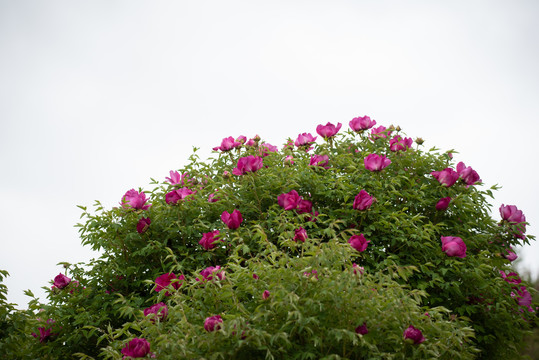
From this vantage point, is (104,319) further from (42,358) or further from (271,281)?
(271,281)

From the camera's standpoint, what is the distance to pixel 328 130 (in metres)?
6.15

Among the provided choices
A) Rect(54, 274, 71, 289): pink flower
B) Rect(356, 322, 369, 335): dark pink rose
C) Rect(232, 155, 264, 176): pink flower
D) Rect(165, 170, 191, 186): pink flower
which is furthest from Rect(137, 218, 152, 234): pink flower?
Rect(356, 322, 369, 335): dark pink rose

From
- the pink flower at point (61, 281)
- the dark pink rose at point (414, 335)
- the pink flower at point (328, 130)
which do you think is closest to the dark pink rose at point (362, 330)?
the dark pink rose at point (414, 335)

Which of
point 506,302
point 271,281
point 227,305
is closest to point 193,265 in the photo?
point 227,305

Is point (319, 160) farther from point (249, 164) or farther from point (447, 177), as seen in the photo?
point (447, 177)

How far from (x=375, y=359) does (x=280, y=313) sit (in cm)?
63

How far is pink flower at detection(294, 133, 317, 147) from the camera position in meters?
6.25

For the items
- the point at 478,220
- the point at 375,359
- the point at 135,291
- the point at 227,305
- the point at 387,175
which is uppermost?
the point at 387,175

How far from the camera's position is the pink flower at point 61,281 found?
5527 mm

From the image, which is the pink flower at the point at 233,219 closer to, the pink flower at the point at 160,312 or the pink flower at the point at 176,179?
the pink flower at the point at 160,312

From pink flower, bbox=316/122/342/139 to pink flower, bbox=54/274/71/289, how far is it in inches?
127

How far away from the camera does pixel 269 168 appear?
5.55 metres

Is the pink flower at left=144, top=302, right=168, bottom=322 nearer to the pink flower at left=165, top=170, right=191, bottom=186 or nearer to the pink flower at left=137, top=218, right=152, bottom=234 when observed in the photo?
the pink flower at left=137, top=218, right=152, bottom=234

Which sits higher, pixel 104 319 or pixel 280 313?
pixel 104 319
